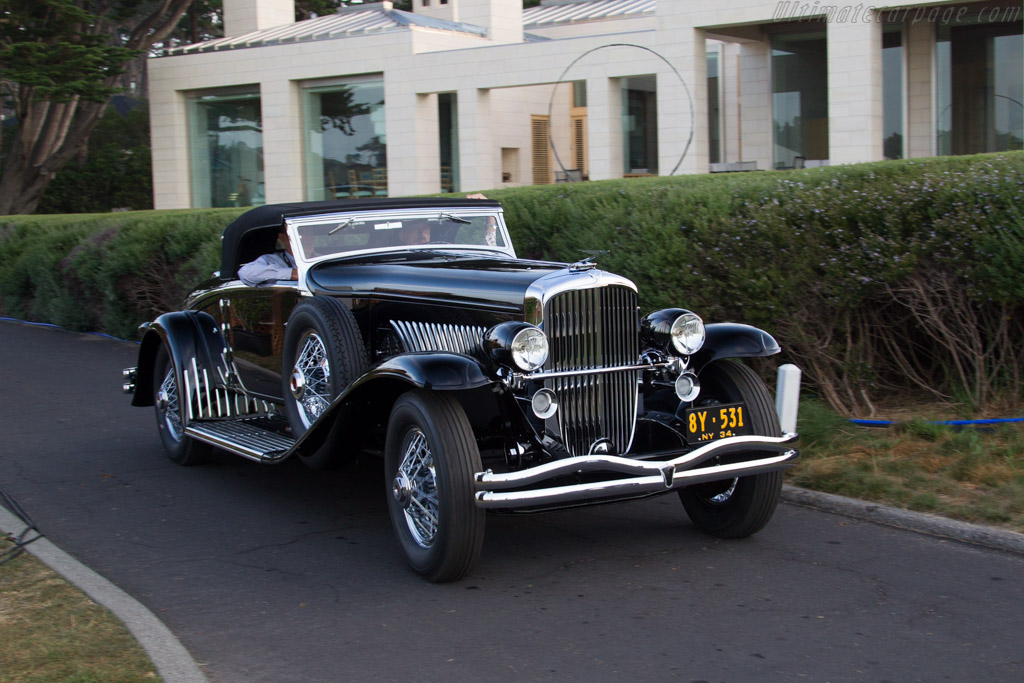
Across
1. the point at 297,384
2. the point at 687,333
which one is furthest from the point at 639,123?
the point at 687,333

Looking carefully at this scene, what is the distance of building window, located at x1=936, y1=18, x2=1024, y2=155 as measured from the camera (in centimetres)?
1788

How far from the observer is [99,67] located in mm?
24016

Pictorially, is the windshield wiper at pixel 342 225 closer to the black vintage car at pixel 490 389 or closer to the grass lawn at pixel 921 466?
the black vintage car at pixel 490 389

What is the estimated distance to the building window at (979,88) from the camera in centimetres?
1788

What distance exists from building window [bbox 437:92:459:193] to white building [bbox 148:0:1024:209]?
4 cm

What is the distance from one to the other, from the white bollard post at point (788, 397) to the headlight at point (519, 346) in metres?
1.53

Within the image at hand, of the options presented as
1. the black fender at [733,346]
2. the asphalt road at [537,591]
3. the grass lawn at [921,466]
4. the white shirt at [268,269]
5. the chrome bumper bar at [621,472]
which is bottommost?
the asphalt road at [537,591]

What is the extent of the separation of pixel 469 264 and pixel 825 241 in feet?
8.81

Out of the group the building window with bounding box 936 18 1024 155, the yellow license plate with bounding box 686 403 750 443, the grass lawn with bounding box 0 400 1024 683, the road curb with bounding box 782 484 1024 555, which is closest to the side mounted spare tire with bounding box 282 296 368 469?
the grass lawn with bounding box 0 400 1024 683

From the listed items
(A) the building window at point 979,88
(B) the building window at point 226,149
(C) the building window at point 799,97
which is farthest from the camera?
(B) the building window at point 226,149

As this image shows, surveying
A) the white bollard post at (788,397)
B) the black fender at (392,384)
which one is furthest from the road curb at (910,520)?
the black fender at (392,384)

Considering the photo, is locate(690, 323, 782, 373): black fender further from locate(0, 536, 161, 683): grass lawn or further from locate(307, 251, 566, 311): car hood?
locate(0, 536, 161, 683): grass lawn

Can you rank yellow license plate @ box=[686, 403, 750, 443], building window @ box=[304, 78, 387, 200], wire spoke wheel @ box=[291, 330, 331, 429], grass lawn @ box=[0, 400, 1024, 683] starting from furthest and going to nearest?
building window @ box=[304, 78, 387, 200] < wire spoke wheel @ box=[291, 330, 331, 429] < yellow license plate @ box=[686, 403, 750, 443] < grass lawn @ box=[0, 400, 1024, 683]

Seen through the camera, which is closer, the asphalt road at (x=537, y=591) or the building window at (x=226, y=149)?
Result: the asphalt road at (x=537, y=591)
